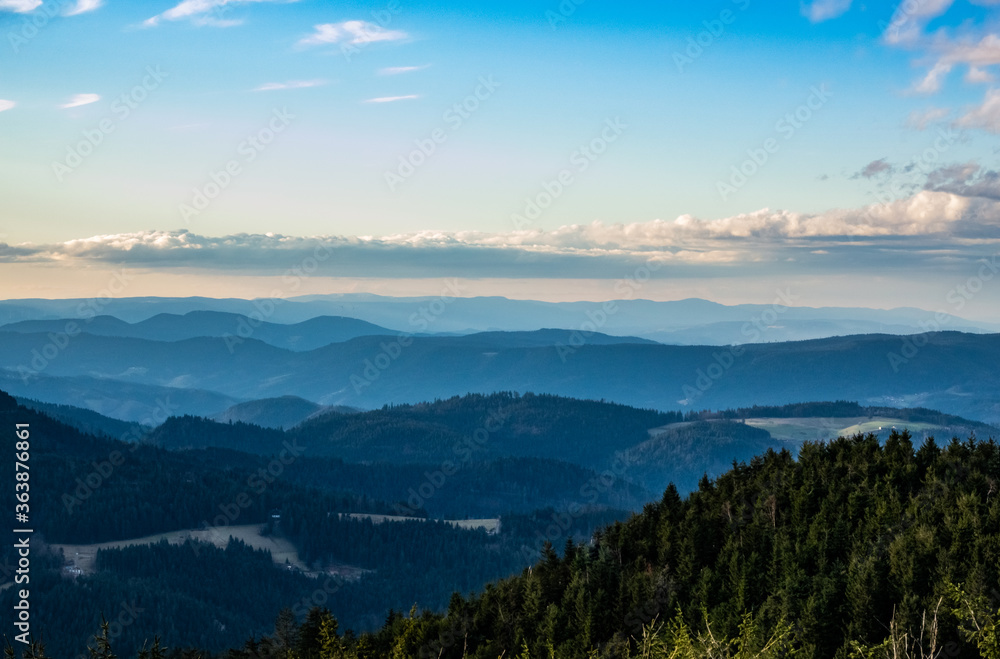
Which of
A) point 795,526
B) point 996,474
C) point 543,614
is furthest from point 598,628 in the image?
point 996,474

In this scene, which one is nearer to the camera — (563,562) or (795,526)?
(795,526)

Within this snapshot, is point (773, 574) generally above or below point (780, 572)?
below

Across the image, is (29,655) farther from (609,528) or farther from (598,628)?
(609,528)

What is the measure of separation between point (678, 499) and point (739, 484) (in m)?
5.17

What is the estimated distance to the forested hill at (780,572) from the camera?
50.7 meters

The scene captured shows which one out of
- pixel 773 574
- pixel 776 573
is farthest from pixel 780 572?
pixel 773 574

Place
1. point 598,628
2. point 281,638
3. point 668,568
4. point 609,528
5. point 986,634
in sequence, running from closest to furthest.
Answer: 1. point 986,634
2. point 598,628
3. point 668,568
4. point 609,528
5. point 281,638

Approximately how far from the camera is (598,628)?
61.3 meters

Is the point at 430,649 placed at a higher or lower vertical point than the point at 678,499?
lower

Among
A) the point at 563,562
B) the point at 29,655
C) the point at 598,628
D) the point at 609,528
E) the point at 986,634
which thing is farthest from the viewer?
the point at 609,528

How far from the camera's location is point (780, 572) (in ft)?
199

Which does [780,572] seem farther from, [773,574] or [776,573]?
[773,574]

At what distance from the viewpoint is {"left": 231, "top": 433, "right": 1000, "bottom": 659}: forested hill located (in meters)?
50.7

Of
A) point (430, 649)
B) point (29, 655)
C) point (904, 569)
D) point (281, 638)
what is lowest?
point (281, 638)
